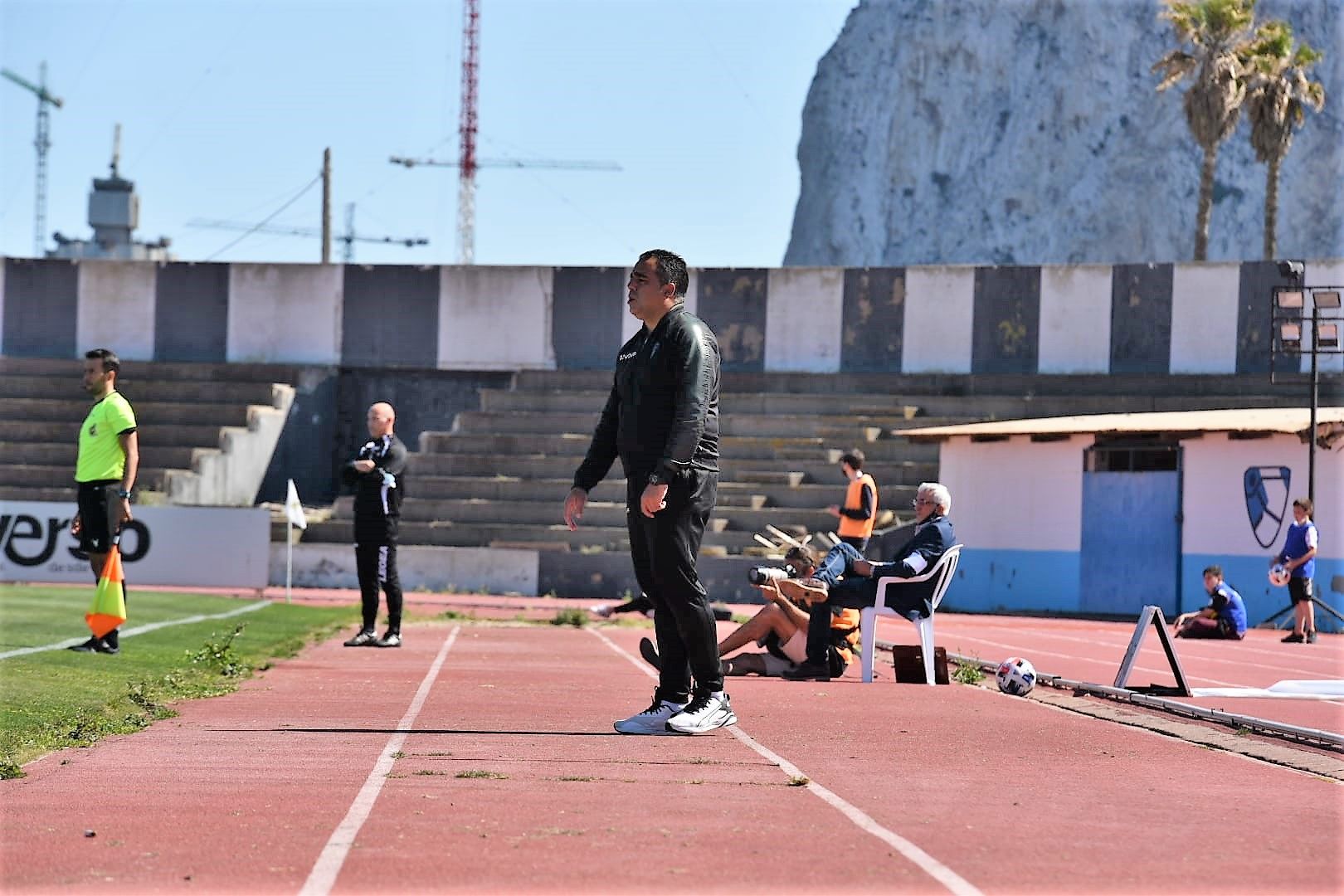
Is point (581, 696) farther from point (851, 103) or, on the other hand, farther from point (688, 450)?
point (851, 103)

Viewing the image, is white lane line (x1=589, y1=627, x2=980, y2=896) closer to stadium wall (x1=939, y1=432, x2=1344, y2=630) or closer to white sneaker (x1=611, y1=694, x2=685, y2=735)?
white sneaker (x1=611, y1=694, x2=685, y2=735)

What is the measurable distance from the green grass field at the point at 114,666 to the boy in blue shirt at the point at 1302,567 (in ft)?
37.3

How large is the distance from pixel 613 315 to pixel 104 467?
29974mm

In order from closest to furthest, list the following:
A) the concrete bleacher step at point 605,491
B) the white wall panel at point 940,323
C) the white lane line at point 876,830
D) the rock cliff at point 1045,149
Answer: the white lane line at point 876,830
the concrete bleacher step at point 605,491
the white wall panel at point 940,323
the rock cliff at point 1045,149

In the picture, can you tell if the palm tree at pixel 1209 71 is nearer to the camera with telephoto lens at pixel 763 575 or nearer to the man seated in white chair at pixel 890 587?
the man seated in white chair at pixel 890 587

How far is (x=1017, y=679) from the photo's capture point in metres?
12.7

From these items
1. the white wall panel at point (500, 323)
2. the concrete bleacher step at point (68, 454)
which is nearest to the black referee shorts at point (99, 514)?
the concrete bleacher step at point (68, 454)

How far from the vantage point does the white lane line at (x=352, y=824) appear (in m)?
5.04

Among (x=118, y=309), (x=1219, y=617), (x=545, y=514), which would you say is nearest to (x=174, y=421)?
(x=118, y=309)

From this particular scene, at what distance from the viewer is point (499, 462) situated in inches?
1384

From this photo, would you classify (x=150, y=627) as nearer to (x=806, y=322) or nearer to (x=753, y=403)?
(x=753, y=403)

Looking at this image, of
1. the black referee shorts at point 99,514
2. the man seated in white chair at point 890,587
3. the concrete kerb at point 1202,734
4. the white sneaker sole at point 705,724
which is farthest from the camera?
the man seated in white chair at point 890,587

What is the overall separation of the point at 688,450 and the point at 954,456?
23684 millimetres

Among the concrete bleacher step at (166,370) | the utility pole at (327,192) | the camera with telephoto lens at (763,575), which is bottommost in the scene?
the camera with telephoto lens at (763,575)
